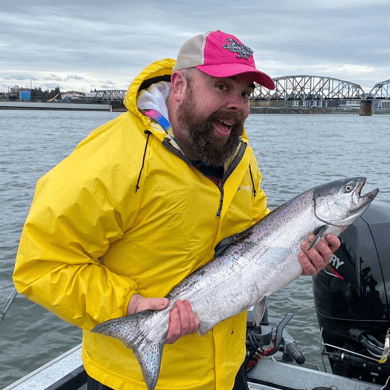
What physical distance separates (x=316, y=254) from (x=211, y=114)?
1.03m

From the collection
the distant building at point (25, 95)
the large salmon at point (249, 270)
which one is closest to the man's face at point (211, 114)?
the large salmon at point (249, 270)

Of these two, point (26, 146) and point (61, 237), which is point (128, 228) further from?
point (26, 146)

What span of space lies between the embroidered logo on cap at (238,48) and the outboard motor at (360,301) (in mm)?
2076

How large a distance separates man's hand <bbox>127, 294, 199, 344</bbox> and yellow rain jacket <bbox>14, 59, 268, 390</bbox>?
0.06 metres

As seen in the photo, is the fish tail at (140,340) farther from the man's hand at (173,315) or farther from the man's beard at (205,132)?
the man's beard at (205,132)

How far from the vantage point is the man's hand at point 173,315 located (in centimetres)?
252

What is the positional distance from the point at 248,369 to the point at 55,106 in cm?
15531

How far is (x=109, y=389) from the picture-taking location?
269cm

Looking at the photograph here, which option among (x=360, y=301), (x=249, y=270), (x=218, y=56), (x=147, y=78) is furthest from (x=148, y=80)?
(x=360, y=301)

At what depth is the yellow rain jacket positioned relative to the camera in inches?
92.0

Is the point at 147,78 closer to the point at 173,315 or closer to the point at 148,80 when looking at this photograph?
the point at 148,80

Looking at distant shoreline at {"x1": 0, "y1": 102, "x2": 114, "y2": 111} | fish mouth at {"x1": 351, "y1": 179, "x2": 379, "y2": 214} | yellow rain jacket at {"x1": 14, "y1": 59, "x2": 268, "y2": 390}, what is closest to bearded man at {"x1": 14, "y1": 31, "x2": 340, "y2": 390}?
yellow rain jacket at {"x1": 14, "y1": 59, "x2": 268, "y2": 390}

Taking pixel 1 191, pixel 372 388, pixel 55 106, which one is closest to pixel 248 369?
pixel 372 388

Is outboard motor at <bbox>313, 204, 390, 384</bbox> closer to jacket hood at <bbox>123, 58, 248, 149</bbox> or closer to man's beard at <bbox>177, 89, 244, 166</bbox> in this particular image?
jacket hood at <bbox>123, 58, 248, 149</bbox>
